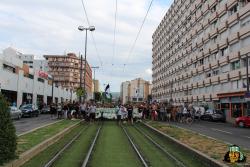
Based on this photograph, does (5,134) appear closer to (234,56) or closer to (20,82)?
(234,56)

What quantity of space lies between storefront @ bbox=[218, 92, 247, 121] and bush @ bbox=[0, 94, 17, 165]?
41.3 m

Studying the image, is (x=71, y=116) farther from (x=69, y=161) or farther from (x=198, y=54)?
(x=198, y=54)

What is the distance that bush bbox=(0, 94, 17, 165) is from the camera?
9972 mm

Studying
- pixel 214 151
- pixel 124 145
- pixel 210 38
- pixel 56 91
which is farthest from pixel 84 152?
pixel 56 91

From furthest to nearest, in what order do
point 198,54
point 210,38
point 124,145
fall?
point 198,54 < point 210,38 < point 124,145

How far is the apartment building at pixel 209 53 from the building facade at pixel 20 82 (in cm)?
2686

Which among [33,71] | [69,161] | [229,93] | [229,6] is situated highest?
[229,6]

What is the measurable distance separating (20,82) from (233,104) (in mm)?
28790

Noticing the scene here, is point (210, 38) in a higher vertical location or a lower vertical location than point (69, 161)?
higher

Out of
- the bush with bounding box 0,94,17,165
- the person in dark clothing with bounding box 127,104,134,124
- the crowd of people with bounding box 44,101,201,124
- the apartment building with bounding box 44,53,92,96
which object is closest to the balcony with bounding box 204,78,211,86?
the crowd of people with bounding box 44,101,201,124

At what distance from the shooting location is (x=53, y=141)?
1869 cm

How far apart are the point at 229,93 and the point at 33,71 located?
115 ft

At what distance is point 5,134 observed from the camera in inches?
396

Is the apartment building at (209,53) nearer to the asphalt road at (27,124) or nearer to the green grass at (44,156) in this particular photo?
the asphalt road at (27,124)
